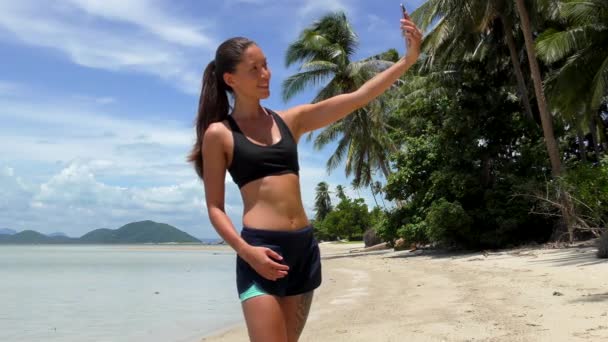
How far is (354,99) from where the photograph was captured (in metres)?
2.37

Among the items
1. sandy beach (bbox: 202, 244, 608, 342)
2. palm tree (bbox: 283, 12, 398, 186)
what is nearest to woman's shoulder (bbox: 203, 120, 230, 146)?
sandy beach (bbox: 202, 244, 608, 342)

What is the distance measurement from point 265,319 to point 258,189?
17.7 inches

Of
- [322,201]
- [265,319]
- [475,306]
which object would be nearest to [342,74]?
[475,306]

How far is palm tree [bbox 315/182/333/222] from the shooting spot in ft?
269

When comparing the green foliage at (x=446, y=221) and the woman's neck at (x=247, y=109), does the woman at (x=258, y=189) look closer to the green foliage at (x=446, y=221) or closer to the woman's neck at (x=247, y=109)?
the woman's neck at (x=247, y=109)

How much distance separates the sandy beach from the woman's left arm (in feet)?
11.0

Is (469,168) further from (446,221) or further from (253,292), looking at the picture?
(253,292)

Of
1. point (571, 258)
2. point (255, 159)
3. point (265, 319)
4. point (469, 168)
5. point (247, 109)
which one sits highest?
point (469, 168)

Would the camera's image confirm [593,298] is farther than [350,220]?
No

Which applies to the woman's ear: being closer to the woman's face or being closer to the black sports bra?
the woman's face

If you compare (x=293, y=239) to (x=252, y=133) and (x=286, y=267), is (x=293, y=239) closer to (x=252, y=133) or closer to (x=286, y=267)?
(x=286, y=267)

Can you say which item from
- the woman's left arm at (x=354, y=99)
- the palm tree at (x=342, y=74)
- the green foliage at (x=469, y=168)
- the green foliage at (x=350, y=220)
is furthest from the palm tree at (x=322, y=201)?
the woman's left arm at (x=354, y=99)

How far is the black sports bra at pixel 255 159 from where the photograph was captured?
2104 mm

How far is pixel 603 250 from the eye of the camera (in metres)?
11.1
